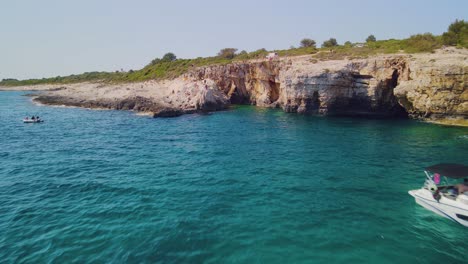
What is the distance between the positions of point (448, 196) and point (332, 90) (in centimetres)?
3120

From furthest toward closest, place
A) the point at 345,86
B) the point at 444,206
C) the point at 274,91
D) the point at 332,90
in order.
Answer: the point at 274,91 → the point at 332,90 → the point at 345,86 → the point at 444,206

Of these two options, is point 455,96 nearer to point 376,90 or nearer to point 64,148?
point 376,90

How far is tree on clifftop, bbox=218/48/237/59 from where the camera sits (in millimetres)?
88125

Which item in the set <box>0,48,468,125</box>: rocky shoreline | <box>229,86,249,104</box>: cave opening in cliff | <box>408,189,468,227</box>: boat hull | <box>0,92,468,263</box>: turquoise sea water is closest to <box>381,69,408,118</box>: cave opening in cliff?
<box>0,48,468,125</box>: rocky shoreline

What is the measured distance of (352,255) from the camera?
1129cm

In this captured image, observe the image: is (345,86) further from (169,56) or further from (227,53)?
(169,56)

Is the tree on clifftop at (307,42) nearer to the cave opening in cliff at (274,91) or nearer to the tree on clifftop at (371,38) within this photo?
the tree on clifftop at (371,38)

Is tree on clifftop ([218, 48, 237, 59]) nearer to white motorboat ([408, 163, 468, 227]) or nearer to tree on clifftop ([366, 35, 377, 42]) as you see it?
tree on clifftop ([366, 35, 377, 42])

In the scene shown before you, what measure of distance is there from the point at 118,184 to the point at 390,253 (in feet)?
52.2

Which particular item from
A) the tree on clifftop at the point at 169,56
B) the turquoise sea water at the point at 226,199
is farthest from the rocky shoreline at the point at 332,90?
the tree on clifftop at the point at 169,56

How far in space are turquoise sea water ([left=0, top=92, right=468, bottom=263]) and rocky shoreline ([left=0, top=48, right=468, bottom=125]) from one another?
21.9 feet

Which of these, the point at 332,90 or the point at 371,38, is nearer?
the point at 332,90

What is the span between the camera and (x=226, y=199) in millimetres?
16281

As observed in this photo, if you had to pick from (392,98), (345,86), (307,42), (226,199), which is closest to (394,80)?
(392,98)
